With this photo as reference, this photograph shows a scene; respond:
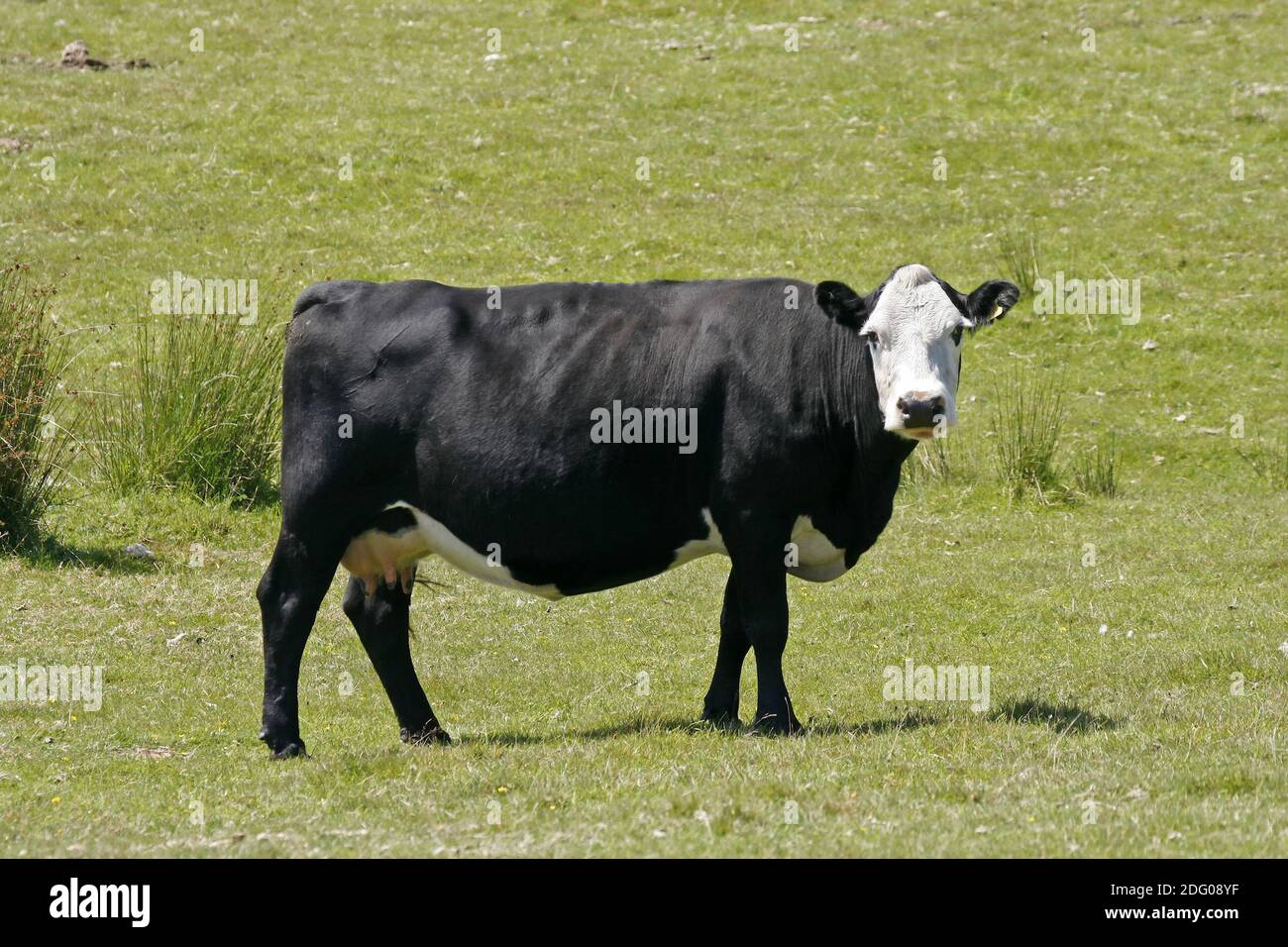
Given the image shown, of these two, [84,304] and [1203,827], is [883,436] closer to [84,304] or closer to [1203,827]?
[1203,827]

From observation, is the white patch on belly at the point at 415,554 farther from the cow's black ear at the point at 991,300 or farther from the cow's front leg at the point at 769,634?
the cow's black ear at the point at 991,300

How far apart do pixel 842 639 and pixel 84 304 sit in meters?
14.7

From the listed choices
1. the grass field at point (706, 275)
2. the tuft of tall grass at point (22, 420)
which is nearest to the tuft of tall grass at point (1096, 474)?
the grass field at point (706, 275)

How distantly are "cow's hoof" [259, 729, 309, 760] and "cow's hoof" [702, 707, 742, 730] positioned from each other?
2430 mm

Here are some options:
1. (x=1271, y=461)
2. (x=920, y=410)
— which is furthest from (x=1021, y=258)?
(x=920, y=410)

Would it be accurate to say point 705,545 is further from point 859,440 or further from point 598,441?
point 859,440

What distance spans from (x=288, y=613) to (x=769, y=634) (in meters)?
2.88

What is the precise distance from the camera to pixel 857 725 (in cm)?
1048

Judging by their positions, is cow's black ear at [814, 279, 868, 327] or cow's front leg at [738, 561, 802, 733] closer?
cow's black ear at [814, 279, 868, 327]

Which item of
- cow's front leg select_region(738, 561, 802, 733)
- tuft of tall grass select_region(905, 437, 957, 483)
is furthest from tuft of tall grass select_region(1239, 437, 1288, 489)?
cow's front leg select_region(738, 561, 802, 733)

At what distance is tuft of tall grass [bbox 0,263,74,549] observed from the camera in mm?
15469

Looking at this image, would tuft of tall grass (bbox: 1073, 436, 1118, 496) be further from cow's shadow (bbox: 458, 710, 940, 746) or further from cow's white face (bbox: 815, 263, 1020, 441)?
cow's white face (bbox: 815, 263, 1020, 441)

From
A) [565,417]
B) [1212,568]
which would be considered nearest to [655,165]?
[1212,568]

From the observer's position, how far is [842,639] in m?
14.0
